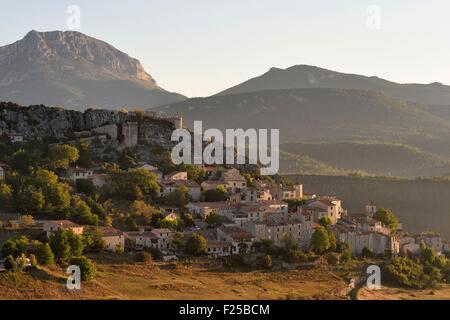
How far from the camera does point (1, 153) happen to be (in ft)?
197

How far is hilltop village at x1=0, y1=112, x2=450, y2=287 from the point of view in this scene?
4247 cm

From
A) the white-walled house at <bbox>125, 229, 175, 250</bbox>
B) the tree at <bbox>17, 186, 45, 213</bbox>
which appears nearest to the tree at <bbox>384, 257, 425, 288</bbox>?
the white-walled house at <bbox>125, 229, 175, 250</bbox>

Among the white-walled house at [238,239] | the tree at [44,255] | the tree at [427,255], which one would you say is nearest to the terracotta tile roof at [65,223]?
the tree at [44,255]

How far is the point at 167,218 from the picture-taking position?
158 feet

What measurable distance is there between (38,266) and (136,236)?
910 cm

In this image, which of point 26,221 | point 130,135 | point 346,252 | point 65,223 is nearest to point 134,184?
point 26,221

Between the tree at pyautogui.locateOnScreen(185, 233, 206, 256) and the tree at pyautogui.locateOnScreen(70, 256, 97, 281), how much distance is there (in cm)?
835

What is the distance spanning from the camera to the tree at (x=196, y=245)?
4372 centimetres

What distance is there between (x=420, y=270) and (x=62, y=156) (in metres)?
29.4

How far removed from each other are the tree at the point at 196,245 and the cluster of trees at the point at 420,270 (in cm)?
1226

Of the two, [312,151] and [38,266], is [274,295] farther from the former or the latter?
[312,151]

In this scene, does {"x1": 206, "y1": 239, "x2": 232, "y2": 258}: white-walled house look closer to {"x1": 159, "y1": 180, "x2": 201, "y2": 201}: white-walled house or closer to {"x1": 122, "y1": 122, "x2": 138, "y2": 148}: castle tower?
{"x1": 159, "y1": 180, "x2": 201, "y2": 201}: white-walled house

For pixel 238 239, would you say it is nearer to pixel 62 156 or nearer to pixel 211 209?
pixel 211 209

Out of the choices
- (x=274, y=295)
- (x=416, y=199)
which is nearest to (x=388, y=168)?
(x=416, y=199)
